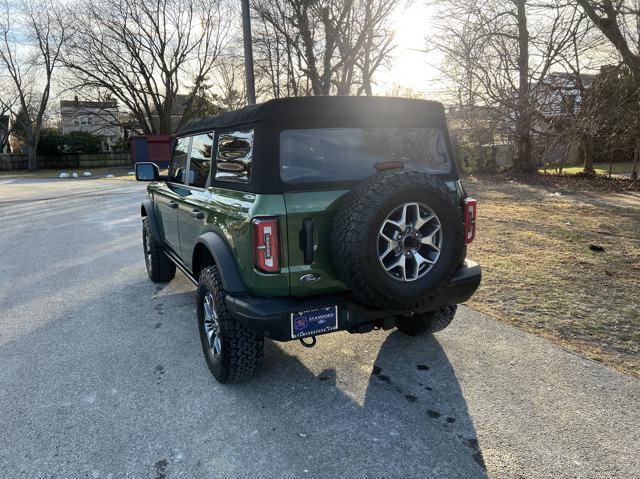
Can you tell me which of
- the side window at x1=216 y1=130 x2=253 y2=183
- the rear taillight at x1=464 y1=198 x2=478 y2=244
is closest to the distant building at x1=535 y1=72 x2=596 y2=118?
the rear taillight at x1=464 y1=198 x2=478 y2=244

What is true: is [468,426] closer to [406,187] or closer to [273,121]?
[406,187]

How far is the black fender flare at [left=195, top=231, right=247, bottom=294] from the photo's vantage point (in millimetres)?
2791

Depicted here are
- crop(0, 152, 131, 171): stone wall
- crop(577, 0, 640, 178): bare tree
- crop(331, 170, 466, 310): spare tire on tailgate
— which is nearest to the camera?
crop(331, 170, 466, 310): spare tire on tailgate

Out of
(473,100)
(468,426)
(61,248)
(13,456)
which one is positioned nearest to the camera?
(13,456)

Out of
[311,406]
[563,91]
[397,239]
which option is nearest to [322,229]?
[397,239]

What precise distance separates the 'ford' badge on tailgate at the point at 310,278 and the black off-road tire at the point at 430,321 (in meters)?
1.10

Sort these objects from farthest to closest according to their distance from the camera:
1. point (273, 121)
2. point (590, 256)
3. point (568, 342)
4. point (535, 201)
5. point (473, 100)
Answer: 1. point (473, 100)
2. point (535, 201)
3. point (590, 256)
4. point (568, 342)
5. point (273, 121)

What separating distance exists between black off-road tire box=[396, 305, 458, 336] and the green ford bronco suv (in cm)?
51

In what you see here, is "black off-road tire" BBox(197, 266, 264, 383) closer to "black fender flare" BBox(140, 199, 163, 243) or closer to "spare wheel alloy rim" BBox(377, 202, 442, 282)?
"spare wheel alloy rim" BBox(377, 202, 442, 282)

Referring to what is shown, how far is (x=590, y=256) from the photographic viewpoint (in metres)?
5.86

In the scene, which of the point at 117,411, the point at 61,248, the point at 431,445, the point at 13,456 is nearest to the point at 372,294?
the point at 431,445

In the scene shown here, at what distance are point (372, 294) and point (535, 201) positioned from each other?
1000cm

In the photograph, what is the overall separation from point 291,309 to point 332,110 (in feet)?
4.22

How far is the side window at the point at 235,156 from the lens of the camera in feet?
9.38
